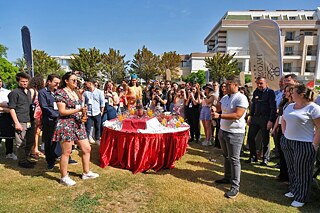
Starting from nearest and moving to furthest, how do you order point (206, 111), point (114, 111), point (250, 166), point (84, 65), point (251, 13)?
point (250, 166) → point (206, 111) → point (114, 111) → point (84, 65) → point (251, 13)

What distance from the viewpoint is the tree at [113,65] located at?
31234mm

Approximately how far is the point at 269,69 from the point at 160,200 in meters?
4.25

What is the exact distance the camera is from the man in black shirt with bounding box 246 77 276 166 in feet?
13.7

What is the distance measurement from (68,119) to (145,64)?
3011 cm

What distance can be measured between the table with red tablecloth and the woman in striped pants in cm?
180

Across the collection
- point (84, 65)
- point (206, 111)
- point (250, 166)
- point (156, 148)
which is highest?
point (84, 65)

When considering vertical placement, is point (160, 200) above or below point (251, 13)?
below

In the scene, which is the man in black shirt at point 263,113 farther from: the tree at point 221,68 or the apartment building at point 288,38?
the apartment building at point 288,38

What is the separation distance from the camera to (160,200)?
3.00m

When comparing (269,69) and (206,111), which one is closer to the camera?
(269,69)

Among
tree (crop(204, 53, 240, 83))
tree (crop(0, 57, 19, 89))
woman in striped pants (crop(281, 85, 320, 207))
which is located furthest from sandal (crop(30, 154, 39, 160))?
tree (crop(204, 53, 240, 83))

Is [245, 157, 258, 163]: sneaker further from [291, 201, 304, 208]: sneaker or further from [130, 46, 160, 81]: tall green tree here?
[130, 46, 160, 81]: tall green tree

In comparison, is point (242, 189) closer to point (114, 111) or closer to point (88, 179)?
point (88, 179)

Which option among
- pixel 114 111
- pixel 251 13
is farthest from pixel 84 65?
pixel 251 13
